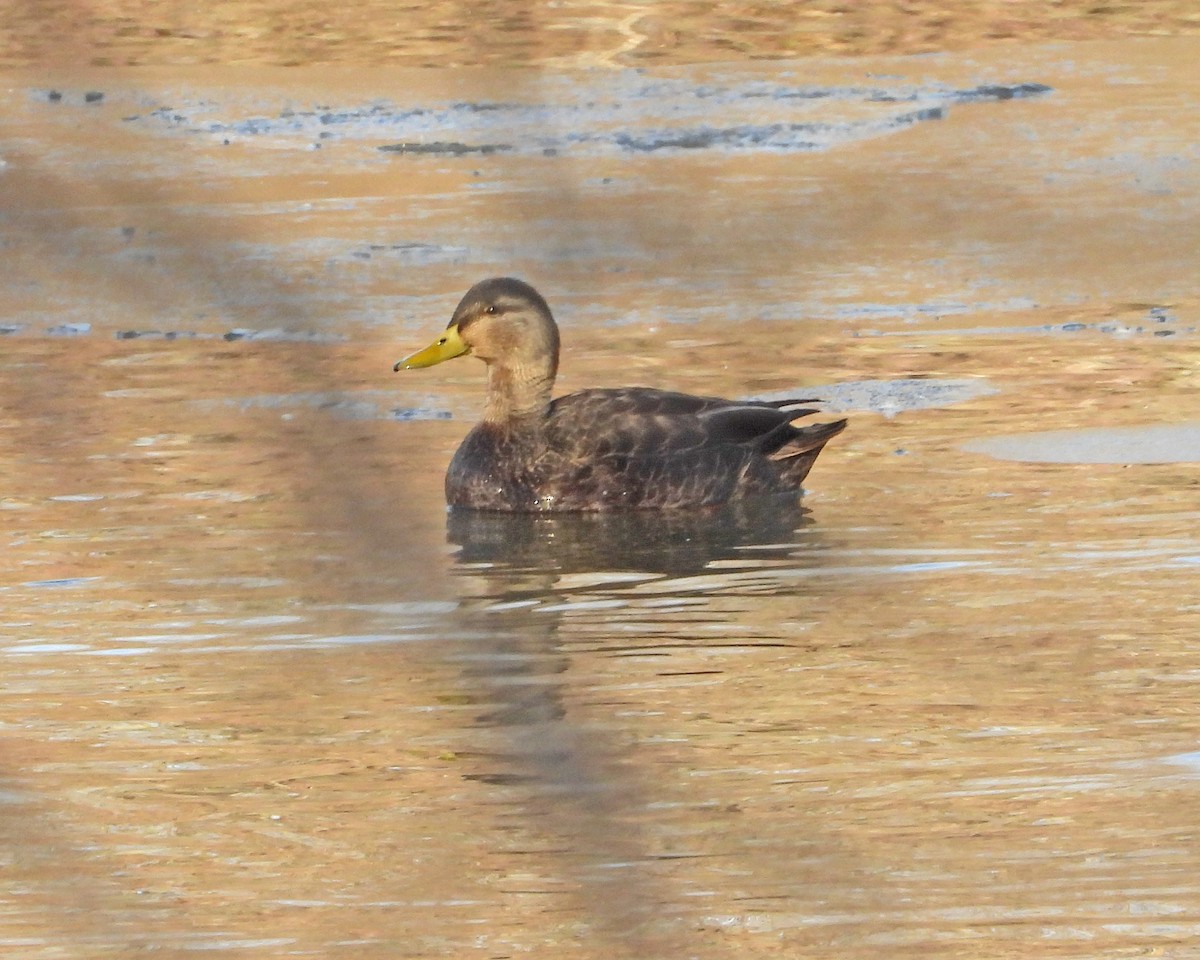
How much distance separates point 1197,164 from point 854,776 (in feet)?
29.0

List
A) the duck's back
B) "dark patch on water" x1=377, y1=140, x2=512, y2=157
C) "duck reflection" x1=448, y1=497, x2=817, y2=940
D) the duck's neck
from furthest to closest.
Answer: "dark patch on water" x1=377, y1=140, x2=512, y2=157
the duck's neck
the duck's back
"duck reflection" x1=448, y1=497, x2=817, y2=940

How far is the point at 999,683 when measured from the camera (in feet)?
17.7

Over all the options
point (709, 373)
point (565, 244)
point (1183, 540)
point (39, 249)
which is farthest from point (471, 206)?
point (1183, 540)

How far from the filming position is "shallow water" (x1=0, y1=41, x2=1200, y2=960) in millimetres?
4281

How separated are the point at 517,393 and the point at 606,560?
1243 mm

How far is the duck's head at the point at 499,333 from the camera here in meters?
8.29

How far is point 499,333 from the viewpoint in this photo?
833 cm

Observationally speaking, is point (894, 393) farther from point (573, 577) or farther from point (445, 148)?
point (445, 148)

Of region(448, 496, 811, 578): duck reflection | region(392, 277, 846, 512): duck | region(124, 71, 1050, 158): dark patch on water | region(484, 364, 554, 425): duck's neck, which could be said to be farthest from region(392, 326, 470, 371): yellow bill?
region(124, 71, 1050, 158): dark patch on water

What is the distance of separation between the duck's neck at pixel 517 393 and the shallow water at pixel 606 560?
340mm

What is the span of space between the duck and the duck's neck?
0.05 m

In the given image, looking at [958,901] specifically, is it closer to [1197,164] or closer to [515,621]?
[515,621]

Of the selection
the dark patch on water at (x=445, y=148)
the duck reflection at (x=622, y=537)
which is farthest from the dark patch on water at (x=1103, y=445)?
the dark patch on water at (x=445, y=148)

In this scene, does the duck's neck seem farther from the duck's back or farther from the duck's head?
the duck's back
